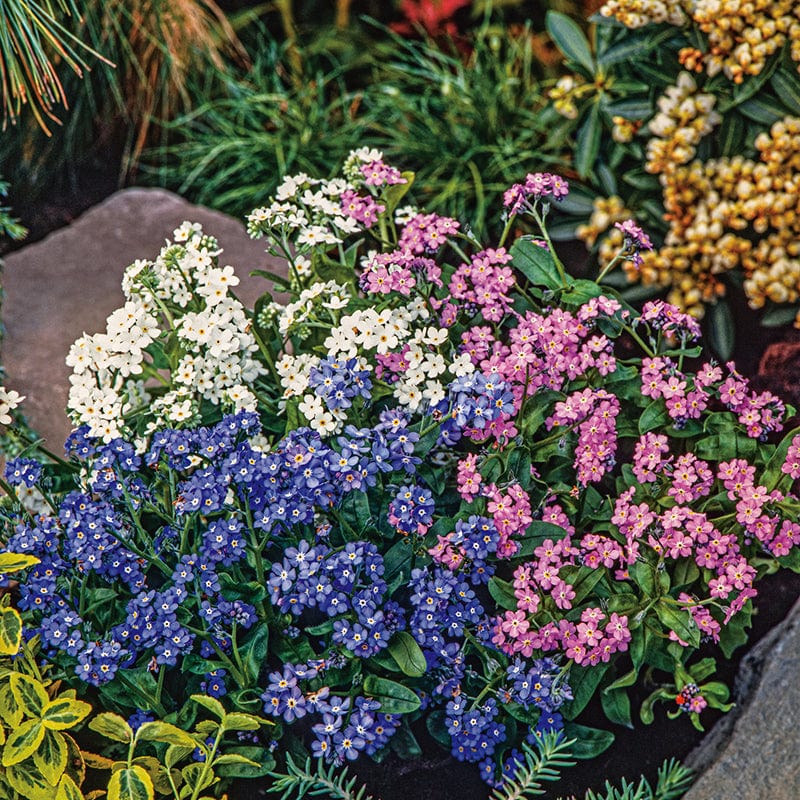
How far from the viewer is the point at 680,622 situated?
1.89 metres

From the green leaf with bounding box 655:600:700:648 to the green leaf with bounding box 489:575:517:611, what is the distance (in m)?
0.28

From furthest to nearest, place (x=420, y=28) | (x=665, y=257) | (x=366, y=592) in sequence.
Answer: (x=420, y=28) < (x=665, y=257) < (x=366, y=592)

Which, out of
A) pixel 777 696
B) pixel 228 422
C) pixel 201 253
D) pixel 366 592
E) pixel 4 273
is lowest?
pixel 4 273

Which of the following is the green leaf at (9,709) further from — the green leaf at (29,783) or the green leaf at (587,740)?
the green leaf at (587,740)

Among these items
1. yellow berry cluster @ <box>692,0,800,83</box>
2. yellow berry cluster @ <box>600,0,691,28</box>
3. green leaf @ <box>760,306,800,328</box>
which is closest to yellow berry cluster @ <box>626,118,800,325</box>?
green leaf @ <box>760,306,800,328</box>

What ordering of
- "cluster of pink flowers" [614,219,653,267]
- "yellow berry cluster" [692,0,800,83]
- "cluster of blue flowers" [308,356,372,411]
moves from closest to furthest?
"cluster of blue flowers" [308,356,372,411], "cluster of pink flowers" [614,219,653,267], "yellow berry cluster" [692,0,800,83]

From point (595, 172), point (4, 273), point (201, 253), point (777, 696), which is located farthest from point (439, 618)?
point (4, 273)

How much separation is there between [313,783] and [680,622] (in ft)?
2.44

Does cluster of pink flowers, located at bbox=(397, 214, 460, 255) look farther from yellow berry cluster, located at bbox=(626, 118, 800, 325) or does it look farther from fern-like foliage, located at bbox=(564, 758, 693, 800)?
fern-like foliage, located at bbox=(564, 758, 693, 800)

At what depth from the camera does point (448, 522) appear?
197 centimetres

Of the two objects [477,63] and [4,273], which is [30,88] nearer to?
[4,273]

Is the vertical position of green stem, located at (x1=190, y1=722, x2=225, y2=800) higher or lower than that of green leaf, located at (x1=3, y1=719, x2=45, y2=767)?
lower

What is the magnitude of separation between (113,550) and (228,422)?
0.34 m

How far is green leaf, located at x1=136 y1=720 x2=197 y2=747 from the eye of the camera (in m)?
1.79
